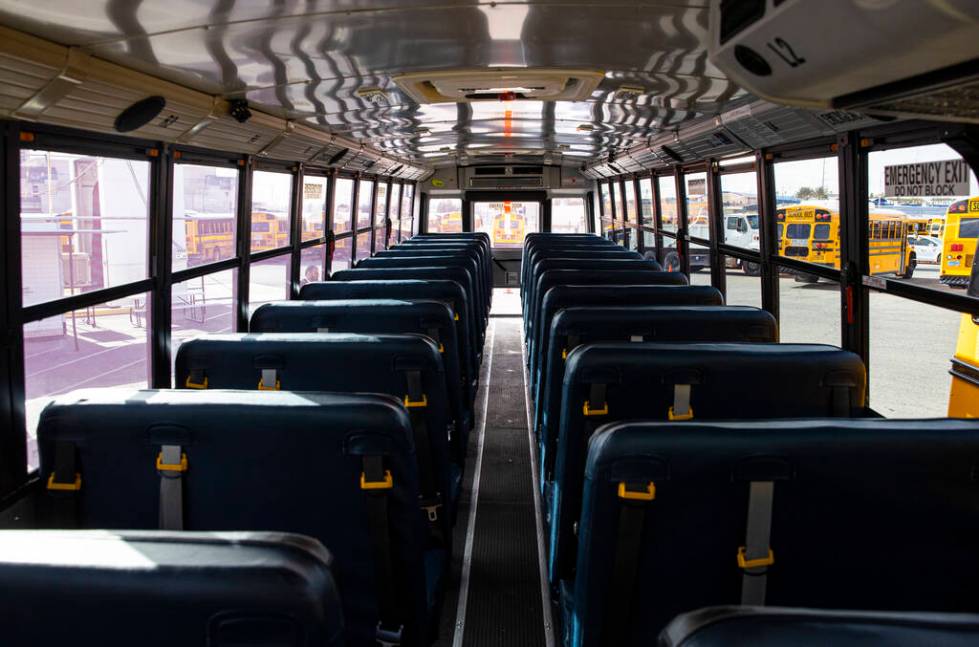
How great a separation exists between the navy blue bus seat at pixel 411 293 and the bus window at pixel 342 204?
3706 millimetres

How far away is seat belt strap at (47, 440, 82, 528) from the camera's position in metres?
1.77

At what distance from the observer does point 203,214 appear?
187 inches

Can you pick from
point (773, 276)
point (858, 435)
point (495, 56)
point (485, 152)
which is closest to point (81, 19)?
point (495, 56)

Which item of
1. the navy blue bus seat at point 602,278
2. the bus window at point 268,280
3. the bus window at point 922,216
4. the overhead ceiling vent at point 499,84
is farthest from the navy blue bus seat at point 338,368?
the navy blue bus seat at point 602,278

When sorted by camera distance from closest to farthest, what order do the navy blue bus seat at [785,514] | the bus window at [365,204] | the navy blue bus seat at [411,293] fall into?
the navy blue bus seat at [785,514] → the navy blue bus seat at [411,293] → the bus window at [365,204]

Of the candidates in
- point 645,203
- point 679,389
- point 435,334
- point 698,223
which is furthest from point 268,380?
point 645,203

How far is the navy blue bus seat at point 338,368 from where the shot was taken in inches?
102

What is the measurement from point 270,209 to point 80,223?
2925 mm

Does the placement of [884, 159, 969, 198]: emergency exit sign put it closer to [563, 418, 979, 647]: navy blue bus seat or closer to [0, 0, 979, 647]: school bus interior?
[0, 0, 979, 647]: school bus interior

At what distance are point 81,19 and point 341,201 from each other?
22.2 feet

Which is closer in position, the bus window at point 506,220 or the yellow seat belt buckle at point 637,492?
the yellow seat belt buckle at point 637,492

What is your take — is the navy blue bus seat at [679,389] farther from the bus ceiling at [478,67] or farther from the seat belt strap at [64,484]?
the seat belt strap at [64,484]

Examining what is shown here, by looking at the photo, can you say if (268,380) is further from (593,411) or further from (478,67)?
(478,67)

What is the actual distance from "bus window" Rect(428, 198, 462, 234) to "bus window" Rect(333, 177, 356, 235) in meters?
4.12
